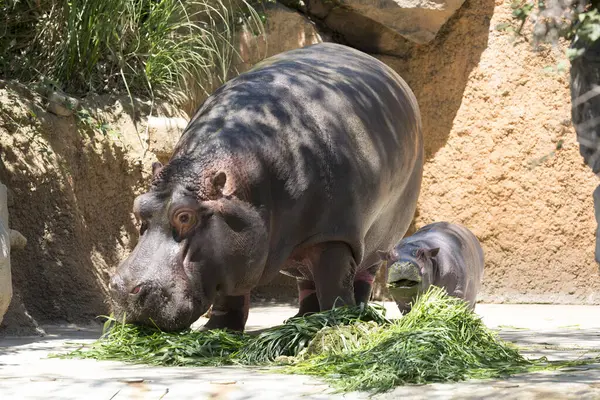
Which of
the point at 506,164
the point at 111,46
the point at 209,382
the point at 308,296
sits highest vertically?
the point at 111,46

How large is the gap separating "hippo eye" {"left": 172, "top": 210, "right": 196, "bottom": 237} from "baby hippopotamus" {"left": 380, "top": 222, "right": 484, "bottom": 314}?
6.06 ft

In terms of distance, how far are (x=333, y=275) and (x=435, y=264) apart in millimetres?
1551

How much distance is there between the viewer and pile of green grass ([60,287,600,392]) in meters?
3.88

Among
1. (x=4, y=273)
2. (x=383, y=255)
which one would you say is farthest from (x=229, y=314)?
(x=383, y=255)

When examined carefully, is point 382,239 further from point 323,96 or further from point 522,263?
point 522,263

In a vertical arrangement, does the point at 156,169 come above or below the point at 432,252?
above

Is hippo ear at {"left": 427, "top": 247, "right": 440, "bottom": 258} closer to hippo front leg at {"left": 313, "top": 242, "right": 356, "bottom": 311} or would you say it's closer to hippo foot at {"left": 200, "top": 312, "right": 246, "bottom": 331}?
hippo front leg at {"left": 313, "top": 242, "right": 356, "bottom": 311}

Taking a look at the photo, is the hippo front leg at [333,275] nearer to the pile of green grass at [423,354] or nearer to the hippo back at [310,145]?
the hippo back at [310,145]

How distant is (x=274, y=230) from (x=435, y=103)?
Result: 5702 millimetres

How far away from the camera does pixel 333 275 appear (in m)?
5.38

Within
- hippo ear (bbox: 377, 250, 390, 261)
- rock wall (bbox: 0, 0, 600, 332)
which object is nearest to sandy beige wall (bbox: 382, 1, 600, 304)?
rock wall (bbox: 0, 0, 600, 332)

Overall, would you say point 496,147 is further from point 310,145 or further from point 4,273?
point 4,273

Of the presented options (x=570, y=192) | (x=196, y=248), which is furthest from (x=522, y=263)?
(x=196, y=248)

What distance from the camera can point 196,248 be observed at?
489 centimetres
